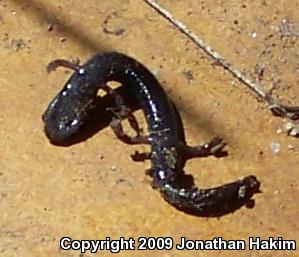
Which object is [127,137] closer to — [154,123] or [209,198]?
[154,123]

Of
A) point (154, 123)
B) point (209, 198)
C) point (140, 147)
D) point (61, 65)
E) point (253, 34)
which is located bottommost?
point (209, 198)

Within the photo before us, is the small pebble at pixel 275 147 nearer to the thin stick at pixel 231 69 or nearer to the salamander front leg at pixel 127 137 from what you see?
the thin stick at pixel 231 69

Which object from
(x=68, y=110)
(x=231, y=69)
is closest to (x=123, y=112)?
(x=68, y=110)

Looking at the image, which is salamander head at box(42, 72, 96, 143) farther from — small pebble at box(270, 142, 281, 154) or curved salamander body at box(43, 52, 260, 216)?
small pebble at box(270, 142, 281, 154)

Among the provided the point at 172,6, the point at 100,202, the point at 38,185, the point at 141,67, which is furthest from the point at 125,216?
the point at 172,6

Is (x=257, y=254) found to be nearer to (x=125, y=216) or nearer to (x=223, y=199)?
(x=223, y=199)

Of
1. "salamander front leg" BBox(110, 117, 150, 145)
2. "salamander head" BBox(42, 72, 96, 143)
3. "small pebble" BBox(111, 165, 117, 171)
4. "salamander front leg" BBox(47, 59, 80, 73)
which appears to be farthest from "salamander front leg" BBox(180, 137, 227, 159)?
"salamander front leg" BBox(47, 59, 80, 73)
